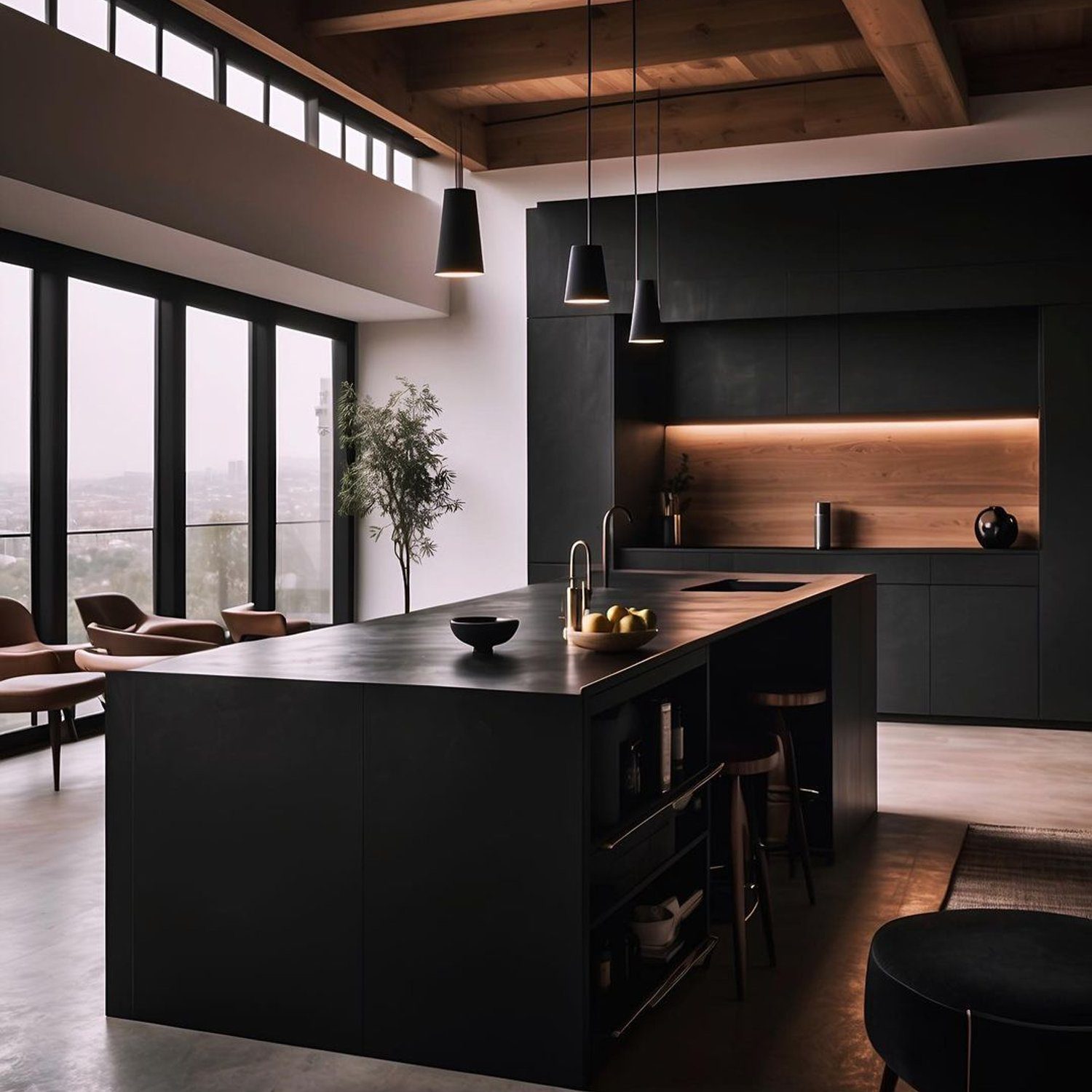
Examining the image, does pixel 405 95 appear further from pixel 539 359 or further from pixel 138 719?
pixel 138 719

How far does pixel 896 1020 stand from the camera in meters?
2.23

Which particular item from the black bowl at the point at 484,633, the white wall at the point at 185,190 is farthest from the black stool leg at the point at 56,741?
the black bowl at the point at 484,633

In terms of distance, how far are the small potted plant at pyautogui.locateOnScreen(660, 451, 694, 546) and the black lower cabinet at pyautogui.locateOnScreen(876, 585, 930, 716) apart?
4.94ft

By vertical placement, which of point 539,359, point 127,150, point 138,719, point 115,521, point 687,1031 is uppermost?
point 127,150

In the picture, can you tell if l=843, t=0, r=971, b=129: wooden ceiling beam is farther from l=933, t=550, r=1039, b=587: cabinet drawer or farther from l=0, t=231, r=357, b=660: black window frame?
l=0, t=231, r=357, b=660: black window frame

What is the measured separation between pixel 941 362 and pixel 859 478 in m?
0.92

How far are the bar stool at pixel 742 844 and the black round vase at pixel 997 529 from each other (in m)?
4.42

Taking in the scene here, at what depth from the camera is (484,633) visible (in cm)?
333

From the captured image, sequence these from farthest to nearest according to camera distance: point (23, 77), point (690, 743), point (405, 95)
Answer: point (405, 95) → point (23, 77) → point (690, 743)

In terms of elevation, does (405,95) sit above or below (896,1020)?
above

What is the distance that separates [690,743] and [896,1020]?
4.81ft

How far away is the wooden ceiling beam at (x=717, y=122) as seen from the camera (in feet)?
26.7

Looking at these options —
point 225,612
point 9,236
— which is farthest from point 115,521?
point 9,236

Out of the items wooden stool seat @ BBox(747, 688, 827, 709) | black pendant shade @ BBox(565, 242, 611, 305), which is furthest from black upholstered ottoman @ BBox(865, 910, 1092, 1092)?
black pendant shade @ BBox(565, 242, 611, 305)
